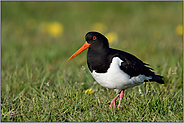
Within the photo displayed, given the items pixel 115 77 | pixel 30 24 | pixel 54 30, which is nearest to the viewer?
pixel 115 77

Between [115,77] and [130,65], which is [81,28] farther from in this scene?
[115,77]

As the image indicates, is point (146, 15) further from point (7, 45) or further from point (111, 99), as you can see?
point (111, 99)

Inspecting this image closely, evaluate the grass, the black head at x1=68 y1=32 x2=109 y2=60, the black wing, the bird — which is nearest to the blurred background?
the grass

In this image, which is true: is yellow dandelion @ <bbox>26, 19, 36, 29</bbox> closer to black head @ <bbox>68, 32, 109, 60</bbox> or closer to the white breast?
black head @ <bbox>68, 32, 109, 60</bbox>

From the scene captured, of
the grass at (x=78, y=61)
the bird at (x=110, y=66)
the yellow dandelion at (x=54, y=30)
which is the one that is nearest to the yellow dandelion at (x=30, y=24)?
the grass at (x=78, y=61)

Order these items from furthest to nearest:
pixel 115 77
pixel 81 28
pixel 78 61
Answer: pixel 81 28
pixel 78 61
pixel 115 77

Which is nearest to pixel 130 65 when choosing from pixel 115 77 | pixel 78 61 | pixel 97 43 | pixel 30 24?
pixel 115 77

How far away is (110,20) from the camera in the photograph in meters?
9.53

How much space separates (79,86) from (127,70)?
1024mm

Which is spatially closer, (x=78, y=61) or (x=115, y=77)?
(x=115, y=77)

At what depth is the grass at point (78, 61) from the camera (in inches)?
124

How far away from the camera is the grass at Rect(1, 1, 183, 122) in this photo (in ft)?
10.3

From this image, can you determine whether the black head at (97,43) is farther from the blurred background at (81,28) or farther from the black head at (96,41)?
the blurred background at (81,28)

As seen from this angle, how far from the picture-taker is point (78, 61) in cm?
562
